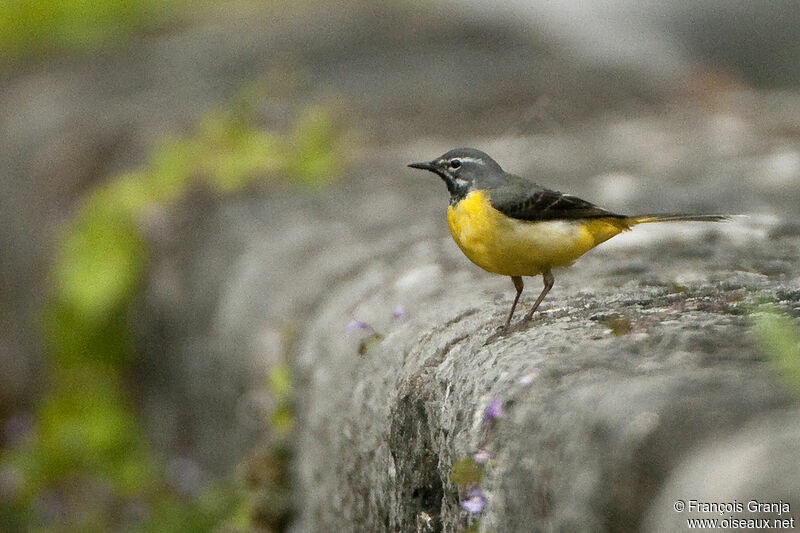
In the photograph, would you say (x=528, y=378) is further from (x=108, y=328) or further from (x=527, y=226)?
(x=108, y=328)

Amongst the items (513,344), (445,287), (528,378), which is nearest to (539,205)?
(445,287)

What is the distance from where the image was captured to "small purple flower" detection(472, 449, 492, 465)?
2322mm

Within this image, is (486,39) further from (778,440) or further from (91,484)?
(778,440)

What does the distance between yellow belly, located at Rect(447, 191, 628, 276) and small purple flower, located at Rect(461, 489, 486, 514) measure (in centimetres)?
112

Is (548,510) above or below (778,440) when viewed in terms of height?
below

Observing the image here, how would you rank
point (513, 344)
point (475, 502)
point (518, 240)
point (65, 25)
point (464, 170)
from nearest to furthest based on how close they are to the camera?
point (475, 502) → point (513, 344) → point (518, 240) → point (464, 170) → point (65, 25)

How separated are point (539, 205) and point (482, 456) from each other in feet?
4.19

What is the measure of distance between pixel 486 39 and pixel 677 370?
684cm

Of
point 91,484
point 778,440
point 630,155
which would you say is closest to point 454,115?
point 630,155

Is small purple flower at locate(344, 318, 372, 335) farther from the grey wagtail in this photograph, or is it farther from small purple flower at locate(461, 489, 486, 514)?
small purple flower at locate(461, 489, 486, 514)

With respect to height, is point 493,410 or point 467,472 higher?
point 493,410

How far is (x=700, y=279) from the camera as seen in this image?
3385 mm

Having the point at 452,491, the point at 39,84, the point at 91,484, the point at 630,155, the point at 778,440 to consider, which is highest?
the point at 39,84

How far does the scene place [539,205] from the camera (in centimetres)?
343
